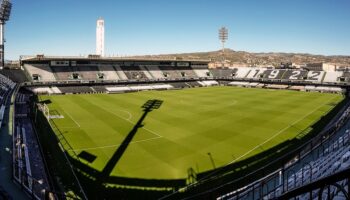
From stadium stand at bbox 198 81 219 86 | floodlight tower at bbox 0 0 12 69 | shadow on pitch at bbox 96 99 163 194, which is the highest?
floodlight tower at bbox 0 0 12 69

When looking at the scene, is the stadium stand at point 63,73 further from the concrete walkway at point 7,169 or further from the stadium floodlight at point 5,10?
the concrete walkway at point 7,169

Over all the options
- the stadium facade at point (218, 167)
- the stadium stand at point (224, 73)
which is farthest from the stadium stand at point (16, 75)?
the stadium stand at point (224, 73)

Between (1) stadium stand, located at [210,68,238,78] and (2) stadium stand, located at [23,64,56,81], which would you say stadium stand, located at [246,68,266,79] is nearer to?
(1) stadium stand, located at [210,68,238,78]

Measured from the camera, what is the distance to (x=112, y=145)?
69.7 feet

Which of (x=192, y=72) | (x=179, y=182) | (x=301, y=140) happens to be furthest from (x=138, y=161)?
(x=192, y=72)

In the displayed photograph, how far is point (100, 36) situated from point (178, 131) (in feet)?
217

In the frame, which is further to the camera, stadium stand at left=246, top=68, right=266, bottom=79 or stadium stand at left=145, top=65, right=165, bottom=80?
stadium stand at left=246, top=68, right=266, bottom=79

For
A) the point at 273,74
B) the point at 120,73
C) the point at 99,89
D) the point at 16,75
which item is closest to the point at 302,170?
the point at 99,89

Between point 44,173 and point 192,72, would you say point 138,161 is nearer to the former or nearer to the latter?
point 44,173

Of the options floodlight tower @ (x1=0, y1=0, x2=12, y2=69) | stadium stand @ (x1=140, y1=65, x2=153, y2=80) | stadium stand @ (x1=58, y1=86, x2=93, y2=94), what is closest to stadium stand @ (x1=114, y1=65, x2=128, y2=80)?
stadium stand @ (x1=140, y1=65, x2=153, y2=80)

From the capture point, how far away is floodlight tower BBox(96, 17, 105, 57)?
81750mm

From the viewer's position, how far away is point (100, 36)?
82.8 meters

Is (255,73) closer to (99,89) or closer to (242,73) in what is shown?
(242,73)

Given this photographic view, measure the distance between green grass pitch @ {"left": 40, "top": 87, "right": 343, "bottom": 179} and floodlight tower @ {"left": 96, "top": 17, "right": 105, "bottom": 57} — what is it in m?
45.6
